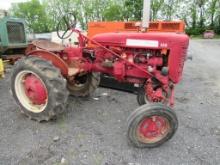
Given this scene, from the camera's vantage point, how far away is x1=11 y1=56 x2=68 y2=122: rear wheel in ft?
12.0

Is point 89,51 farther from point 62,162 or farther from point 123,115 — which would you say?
point 62,162

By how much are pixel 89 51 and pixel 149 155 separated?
191 centimetres

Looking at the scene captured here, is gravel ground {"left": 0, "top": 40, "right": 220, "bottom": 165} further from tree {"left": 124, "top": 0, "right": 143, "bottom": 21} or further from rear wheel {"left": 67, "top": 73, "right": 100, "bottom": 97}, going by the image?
tree {"left": 124, "top": 0, "right": 143, "bottom": 21}

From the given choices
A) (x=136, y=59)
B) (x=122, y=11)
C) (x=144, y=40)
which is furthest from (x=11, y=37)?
(x=122, y=11)

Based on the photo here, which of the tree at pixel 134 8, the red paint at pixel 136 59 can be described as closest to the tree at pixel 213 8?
the tree at pixel 134 8

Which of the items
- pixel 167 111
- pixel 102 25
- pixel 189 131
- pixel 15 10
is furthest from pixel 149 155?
pixel 15 10

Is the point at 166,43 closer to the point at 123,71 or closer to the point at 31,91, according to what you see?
the point at 123,71

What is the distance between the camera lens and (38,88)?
3.85 m

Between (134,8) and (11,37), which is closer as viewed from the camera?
(11,37)

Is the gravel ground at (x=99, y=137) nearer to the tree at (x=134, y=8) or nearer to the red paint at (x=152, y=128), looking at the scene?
the red paint at (x=152, y=128)

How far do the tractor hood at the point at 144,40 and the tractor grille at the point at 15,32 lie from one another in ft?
14.6

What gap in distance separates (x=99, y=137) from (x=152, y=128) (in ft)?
2.47

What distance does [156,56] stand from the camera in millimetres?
3721

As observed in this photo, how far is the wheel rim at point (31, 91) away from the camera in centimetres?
385
